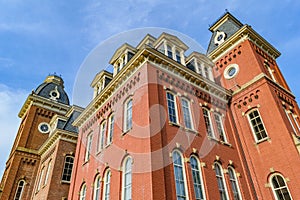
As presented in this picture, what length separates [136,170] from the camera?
10555mm

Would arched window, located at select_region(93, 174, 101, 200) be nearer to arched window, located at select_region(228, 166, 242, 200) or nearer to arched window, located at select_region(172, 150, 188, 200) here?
arched window, located at select_region(172, 150, 188, 200)

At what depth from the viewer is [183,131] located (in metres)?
12.4

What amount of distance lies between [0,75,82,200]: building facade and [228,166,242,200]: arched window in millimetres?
12589

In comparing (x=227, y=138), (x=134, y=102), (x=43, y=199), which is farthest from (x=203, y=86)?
(x=43, y=199)

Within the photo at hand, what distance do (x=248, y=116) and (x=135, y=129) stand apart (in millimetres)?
8955

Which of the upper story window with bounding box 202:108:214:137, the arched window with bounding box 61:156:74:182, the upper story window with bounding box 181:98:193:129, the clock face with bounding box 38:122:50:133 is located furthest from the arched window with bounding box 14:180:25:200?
the upper story window with bounding box 202:108:214:137

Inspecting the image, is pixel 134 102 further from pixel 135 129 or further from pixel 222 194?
pixel 222 194

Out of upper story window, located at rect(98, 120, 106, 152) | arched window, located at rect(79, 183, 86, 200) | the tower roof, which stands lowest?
arched window, located at rect(79, 183, 86, 200)

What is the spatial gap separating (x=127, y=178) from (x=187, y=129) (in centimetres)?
408

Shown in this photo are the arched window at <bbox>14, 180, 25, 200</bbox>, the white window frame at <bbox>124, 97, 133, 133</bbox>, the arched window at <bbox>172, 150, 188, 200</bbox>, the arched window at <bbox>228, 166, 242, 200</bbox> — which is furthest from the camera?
the arched window at <bbox>14, 180, 25, 200</bbox>

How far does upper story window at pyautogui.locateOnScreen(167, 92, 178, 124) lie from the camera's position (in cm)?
1270

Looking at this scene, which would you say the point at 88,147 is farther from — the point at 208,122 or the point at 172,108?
the point at 208,122

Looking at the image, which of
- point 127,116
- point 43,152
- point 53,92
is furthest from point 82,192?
point 53,92

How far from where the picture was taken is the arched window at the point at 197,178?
434 inches
